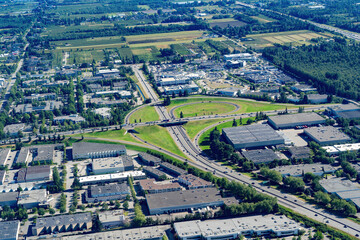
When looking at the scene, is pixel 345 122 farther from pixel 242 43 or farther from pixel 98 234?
pixel 242 43

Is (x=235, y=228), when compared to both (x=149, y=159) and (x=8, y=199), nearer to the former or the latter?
(x=149, y=159)

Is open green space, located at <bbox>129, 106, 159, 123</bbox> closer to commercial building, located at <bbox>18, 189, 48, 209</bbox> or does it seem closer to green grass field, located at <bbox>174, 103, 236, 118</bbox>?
green grass field, located at <bbox>174, 103, 236, 118</bbox>

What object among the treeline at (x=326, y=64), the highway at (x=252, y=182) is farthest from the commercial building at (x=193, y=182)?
the treeline at (x=326, y=64)

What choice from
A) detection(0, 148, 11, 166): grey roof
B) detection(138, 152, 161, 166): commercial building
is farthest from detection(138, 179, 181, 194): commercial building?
detection(0, 148, 11, 166): grey roof

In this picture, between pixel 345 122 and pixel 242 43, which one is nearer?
pixel 345 122

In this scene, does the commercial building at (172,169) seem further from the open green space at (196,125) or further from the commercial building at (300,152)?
the commercial building at (300,152)

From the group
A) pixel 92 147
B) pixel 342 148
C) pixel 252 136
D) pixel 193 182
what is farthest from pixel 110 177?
pixel 342 148

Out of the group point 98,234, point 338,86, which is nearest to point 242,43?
point 338,86
